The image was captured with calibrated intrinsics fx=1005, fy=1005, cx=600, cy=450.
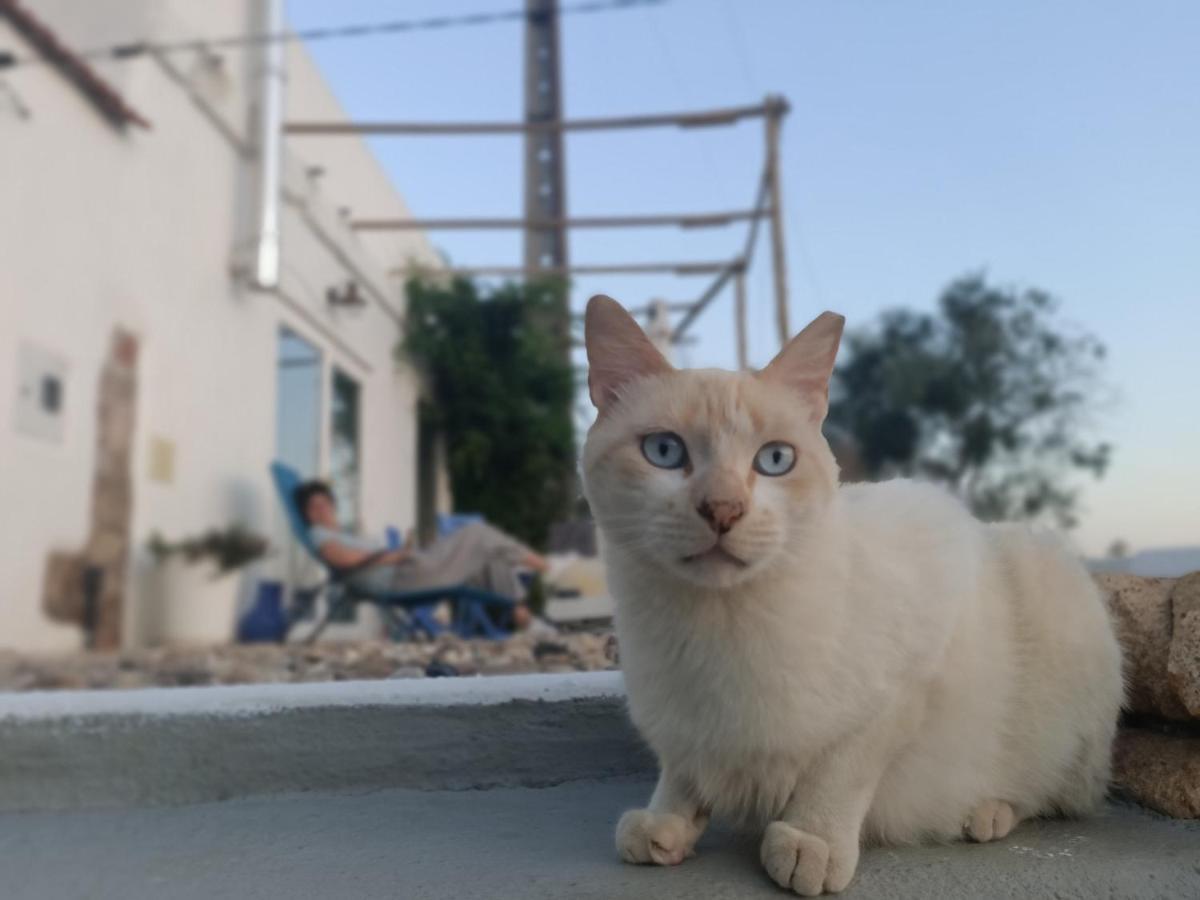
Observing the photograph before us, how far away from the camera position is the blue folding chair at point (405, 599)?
5.75 metres

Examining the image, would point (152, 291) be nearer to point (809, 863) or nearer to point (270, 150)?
point (270, 150)

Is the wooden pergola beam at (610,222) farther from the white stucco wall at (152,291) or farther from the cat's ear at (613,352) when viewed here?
the cat's ear at (613,352)

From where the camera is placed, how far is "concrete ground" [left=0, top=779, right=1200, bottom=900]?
3.91ft

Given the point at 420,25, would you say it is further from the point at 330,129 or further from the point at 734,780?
the point at 734,780

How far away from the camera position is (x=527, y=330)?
1092 centimetres

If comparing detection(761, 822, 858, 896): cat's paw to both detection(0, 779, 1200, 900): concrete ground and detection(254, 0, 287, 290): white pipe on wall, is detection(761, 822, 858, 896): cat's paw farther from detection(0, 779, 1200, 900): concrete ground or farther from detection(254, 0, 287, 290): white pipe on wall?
detection(254, 0, 287, 290): white pipe on wall

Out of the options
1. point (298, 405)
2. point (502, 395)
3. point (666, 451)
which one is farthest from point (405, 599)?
point (502, 395)

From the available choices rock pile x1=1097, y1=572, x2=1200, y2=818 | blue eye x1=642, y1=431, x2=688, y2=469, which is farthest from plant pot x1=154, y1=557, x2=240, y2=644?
rock pile x1=1097, y1=572, x2=1200, y2=818

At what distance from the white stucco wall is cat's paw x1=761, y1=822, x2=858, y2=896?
3917 millimetres

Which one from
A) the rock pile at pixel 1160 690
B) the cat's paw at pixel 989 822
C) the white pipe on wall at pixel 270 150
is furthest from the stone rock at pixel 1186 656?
the white pipe on wall at pixel 270 150

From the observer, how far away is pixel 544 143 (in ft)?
40.2

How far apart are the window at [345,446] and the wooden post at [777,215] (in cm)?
363

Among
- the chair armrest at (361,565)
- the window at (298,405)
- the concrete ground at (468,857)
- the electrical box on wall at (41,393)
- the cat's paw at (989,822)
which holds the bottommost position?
the concrete ground at (468,857)

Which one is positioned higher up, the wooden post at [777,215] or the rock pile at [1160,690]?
the wooden post at [777,215]
